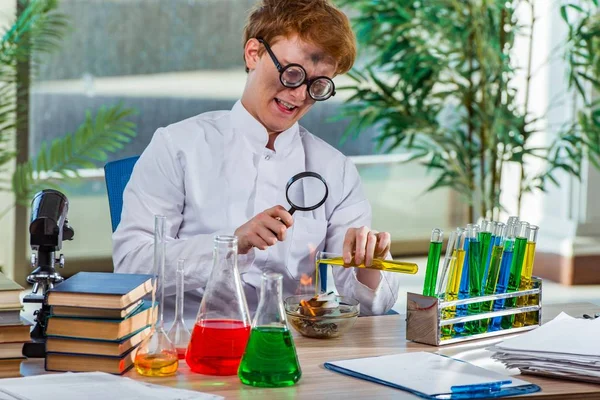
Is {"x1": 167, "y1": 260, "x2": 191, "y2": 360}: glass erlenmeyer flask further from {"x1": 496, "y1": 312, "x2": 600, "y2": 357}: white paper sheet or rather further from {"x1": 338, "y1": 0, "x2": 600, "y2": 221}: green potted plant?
{"x1": 338, "y1": 0, "x2": 600, "y2": 221}: green potted plant

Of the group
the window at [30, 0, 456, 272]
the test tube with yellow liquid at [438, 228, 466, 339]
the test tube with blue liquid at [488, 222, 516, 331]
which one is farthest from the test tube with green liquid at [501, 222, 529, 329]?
the window at [30, 0, 456, 272]

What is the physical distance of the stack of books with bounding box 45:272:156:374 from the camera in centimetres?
158

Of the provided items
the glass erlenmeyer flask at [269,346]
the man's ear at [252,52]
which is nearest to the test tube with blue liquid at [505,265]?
the glass erlenmeyer flask at [269,346]

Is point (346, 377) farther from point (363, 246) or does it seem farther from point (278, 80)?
point (278, 80)

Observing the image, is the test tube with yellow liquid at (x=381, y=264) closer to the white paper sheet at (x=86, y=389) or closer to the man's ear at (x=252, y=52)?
the white paper sheet at (x=86, y=389)

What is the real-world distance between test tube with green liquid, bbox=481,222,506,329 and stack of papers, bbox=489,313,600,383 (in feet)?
0.38

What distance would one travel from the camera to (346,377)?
5.34 feet

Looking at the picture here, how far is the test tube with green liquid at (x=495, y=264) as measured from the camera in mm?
1899

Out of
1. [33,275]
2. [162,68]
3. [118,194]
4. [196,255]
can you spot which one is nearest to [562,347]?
[196,255]

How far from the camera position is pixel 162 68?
524 centimetres

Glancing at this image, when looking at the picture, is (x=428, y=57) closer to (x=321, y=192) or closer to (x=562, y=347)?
(x=321, y=192)

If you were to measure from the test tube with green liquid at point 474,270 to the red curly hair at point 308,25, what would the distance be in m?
0.64

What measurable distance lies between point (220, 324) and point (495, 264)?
0.59 meters

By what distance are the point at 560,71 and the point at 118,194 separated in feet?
11.8
